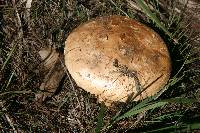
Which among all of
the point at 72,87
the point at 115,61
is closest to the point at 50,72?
the point at 72,87

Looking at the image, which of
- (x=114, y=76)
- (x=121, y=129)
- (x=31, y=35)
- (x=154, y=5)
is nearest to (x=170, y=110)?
(x=121, y=129)

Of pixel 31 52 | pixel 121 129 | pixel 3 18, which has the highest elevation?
pixel 3 18

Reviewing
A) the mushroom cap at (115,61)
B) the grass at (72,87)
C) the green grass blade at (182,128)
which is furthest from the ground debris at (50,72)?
the green grass blade at (182,128)

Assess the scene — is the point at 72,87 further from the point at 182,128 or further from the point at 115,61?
the point at 182,128

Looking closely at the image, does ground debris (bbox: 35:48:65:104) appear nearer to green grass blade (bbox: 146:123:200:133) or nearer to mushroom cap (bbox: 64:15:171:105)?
mushroom cap (bbox: 64:15:171:105)

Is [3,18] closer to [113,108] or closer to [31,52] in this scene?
[31,52]

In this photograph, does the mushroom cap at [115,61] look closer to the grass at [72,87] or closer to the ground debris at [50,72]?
the grass at [72,87]
